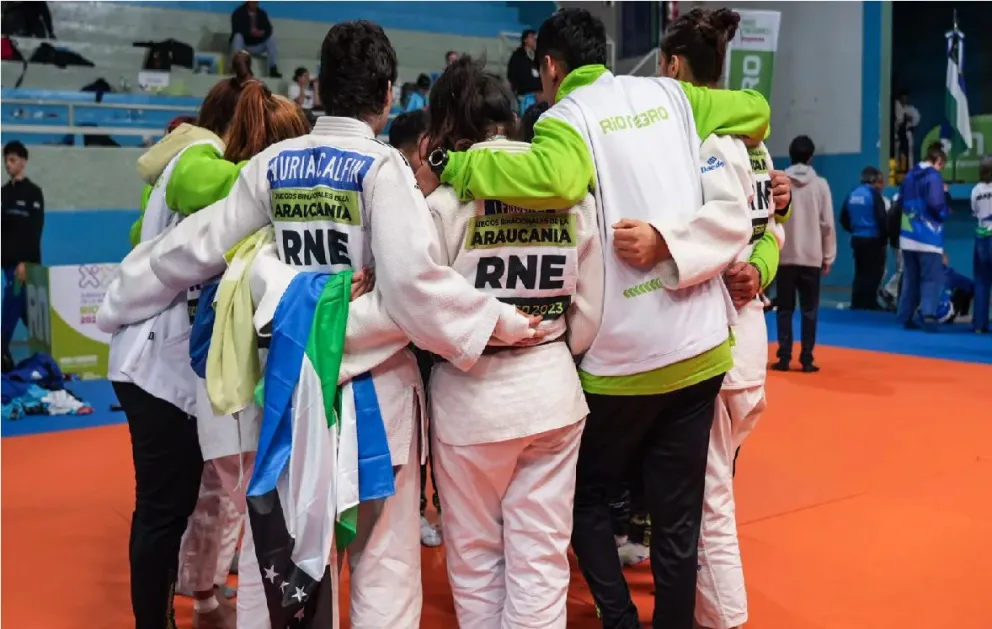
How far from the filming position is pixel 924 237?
29.2 ft

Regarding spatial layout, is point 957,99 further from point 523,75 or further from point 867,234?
point 523,75

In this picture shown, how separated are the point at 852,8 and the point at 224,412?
1213 cm

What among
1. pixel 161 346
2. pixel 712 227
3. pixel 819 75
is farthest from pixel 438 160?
pixel 819 75

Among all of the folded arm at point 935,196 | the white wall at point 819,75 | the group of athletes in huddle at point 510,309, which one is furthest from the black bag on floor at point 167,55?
the group of athletes in huddle at point 510,309

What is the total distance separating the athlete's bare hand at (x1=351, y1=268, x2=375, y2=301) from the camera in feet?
6.44

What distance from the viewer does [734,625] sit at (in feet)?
7.87

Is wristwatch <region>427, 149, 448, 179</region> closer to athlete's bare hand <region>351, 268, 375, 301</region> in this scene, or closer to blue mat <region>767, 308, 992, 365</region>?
athlete's bare hand <region>351, 268, 375, 301</region>

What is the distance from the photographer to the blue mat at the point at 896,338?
777cm

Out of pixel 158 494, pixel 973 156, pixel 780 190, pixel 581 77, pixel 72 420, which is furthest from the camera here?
pixel 973 156

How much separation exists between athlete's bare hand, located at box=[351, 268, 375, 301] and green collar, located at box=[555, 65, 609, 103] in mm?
636

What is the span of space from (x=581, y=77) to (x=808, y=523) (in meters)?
2.22

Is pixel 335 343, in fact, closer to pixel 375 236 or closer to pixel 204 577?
pixel 375 236

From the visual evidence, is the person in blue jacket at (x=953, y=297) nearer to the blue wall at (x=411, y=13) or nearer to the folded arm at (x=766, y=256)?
the folded arm at (x=766, y=256)

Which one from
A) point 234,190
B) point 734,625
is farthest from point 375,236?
point 734,625
